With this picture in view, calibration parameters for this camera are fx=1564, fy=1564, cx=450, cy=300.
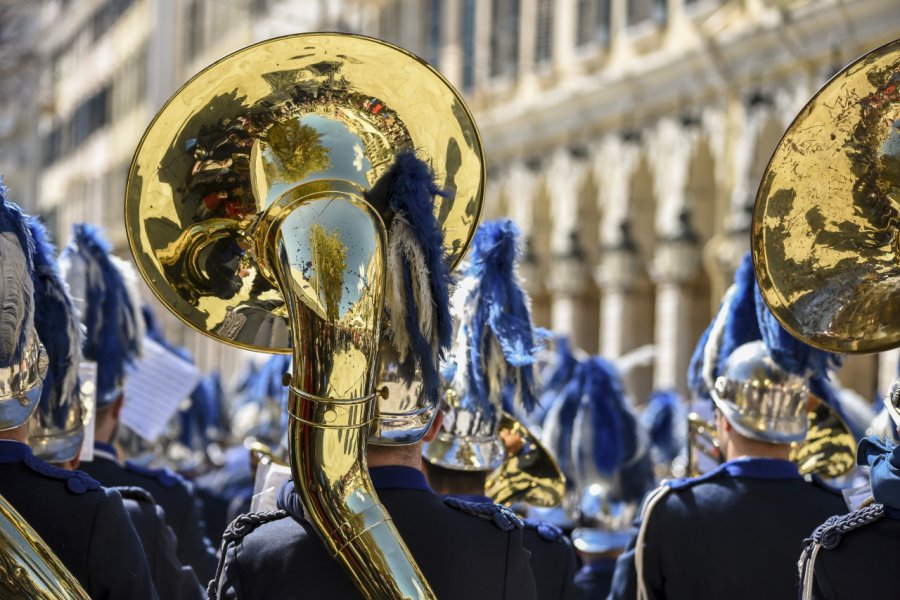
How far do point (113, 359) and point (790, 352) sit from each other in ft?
7.43

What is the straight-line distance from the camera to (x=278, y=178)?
313cm

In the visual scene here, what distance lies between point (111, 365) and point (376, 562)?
2621 millimetres

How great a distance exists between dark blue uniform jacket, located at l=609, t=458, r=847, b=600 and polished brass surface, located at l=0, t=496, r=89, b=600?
77.7 inches

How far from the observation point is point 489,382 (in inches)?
171

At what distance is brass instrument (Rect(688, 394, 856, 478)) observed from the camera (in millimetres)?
5172

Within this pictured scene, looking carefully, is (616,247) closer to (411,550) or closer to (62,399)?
(62,399)

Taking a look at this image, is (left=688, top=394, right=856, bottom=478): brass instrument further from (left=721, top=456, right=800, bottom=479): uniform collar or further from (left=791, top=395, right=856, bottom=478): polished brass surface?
(left=721, top=456, right=800, bottom=479): uniform collar

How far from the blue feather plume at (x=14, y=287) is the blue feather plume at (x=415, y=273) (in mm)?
713

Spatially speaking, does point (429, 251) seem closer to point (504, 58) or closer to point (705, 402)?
point (705, 402)

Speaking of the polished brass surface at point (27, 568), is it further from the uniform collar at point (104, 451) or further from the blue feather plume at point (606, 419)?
the blue feather plume at point (606, 419)

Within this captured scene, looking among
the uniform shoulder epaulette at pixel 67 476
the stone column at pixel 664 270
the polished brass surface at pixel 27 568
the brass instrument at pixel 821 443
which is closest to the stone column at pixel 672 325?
the stone column at pixel 664 270

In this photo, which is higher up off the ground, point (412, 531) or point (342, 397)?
point (342, 397)

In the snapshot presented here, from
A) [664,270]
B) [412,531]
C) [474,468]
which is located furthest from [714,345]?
[664,270]

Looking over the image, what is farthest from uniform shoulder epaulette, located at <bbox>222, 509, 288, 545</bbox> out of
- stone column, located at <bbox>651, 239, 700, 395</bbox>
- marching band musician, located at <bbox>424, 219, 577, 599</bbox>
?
stone column, located at <bbox>651, 239, 700, 395</bbox>
